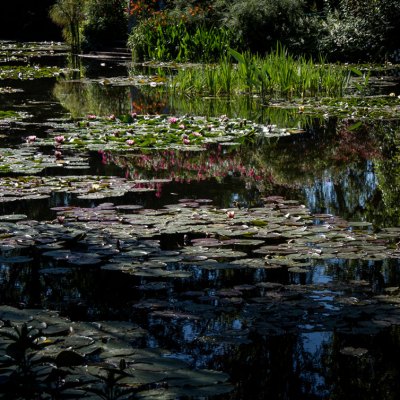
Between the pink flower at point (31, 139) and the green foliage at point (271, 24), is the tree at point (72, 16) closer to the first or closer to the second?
the green foliage at point (271, 24)

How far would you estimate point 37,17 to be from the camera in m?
36.9

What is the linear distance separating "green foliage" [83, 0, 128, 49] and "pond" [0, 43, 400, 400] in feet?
59.0

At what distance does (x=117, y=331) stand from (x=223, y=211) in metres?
2.18

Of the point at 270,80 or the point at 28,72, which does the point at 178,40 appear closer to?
the point at 28,72

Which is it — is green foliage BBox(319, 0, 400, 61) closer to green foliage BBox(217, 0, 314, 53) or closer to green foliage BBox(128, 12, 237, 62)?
green foliage BBox(217, 0, 314, 53)

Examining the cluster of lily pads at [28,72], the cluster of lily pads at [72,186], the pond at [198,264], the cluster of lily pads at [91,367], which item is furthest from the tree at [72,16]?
the cluster of lily pads at [91,367]

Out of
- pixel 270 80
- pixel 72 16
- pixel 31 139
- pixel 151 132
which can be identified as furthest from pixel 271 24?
pixel 31 139

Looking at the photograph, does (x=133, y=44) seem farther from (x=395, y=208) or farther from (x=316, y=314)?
(x=316, y=314)

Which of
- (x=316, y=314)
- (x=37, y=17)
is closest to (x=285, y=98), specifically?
(x=316, y=314)

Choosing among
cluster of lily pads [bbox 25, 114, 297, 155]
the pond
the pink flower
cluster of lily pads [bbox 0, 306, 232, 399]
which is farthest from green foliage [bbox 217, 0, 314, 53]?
cluster of lily pads [bbox 0, 306, 232, 399]

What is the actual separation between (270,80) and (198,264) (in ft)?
27.9

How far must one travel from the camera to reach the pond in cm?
276

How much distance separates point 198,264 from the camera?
4062 millimetres

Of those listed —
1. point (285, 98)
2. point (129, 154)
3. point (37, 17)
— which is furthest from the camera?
point (37, 17)
